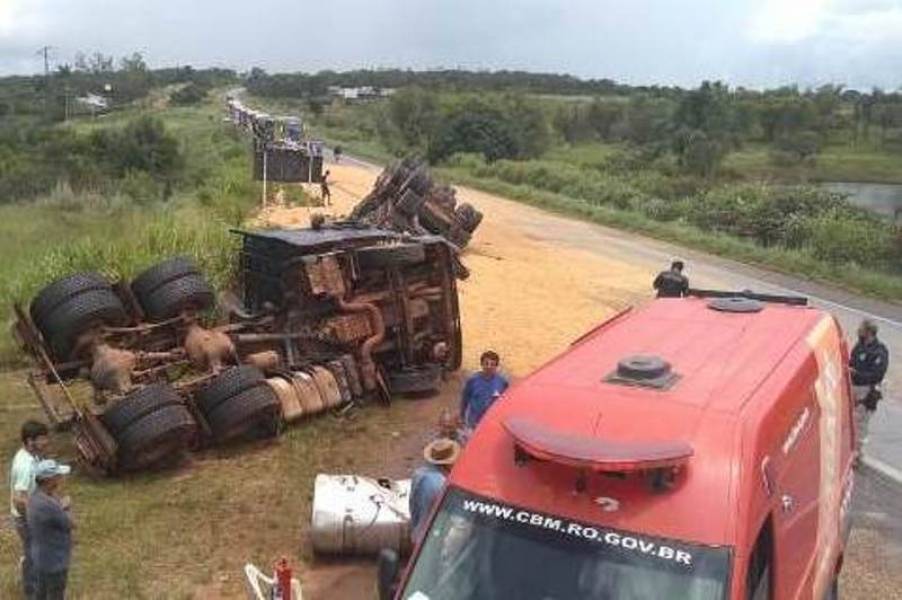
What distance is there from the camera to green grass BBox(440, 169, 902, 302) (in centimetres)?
2508

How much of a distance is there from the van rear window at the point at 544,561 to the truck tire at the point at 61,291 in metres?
7.72

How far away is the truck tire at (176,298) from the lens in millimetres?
11992

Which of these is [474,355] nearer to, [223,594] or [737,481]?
[223,594]

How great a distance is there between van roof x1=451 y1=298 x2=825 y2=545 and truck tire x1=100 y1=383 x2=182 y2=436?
5.30 meters

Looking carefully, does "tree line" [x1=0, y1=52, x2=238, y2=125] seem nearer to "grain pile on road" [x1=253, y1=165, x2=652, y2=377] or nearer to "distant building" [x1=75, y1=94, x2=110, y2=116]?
"distant building" [x1=75, y1=94, x2=110, y2=116]

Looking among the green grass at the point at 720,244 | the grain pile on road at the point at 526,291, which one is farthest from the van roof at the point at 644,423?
the green grass at the point at 720,244

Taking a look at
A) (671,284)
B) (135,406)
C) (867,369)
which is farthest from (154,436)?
(867,369)

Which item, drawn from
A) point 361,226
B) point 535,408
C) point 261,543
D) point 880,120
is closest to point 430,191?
point 361,226

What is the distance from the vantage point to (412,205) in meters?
21.9

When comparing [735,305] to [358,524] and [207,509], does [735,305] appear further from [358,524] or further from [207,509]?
[207,509]

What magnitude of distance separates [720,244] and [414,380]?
744 inches

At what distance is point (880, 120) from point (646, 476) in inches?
4506

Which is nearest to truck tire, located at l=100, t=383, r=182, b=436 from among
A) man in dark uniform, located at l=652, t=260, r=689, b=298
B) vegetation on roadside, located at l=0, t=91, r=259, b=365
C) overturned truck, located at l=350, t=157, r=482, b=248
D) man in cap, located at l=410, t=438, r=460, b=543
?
man in cap, located at l=410, t=438, r=460, b=543

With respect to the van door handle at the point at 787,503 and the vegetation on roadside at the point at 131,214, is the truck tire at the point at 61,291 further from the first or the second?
the van door handle at the point at 787,503
